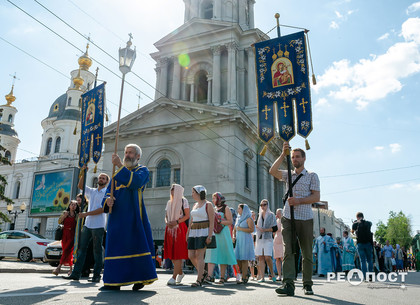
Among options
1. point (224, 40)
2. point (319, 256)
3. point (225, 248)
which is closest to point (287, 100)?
point (225, 248)

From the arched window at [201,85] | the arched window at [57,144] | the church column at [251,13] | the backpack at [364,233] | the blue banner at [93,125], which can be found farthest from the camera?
the arched window at [57,144]

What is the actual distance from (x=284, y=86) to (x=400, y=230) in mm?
88263

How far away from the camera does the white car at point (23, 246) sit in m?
17.0

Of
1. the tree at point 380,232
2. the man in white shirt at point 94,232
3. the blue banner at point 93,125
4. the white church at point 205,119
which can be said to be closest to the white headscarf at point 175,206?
the man in white shirt at point 94,232

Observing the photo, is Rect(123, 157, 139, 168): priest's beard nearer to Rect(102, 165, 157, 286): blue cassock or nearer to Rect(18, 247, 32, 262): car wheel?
Rect(102, 165, 157, 286): blue cassock

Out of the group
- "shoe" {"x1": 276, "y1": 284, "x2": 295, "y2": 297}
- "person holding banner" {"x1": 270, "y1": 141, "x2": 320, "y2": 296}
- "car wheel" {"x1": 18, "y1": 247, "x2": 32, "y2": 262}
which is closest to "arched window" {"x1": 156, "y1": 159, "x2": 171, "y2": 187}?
"car wheel" {"x1": 18, "y1": 247, "x2": 32, "y2": 262}

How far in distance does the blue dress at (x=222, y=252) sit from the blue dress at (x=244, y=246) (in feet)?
2.03

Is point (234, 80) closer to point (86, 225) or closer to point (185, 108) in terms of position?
point (185, 108)

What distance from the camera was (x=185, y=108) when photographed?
26.2 metres

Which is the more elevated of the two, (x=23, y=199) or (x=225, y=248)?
(x=23, y=199)

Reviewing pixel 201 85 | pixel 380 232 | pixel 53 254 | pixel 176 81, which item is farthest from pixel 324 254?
pixel 380 232

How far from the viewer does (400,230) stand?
82438 millimetres

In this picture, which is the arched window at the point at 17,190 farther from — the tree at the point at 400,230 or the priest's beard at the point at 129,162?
the tree at the point at 400,230

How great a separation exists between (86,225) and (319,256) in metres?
9.81
